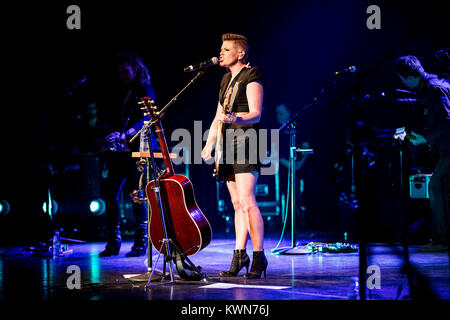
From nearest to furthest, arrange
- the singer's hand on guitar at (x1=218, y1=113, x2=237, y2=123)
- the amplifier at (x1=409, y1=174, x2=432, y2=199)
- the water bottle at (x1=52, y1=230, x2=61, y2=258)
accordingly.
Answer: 1. the singer's hand on guitar at (x1=218, y1=113, x2=237, y2=123)
2. the water bottle at (x1=52, y1=230, x2=61, y2=258)
3. the amplifier at (x1=409, y1=174, x2=432, y2=199)

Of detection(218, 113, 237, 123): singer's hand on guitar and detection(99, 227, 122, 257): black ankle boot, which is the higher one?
detection(218, 113, 237, 123): singer's hand on guitar

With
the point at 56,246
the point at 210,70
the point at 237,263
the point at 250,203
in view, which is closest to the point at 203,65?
the point at 250,203

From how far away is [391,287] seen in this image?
3230 mm

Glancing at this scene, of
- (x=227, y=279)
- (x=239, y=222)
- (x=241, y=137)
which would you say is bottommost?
(x=227, y=279)

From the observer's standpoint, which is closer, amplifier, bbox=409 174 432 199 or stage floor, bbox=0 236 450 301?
stage floor, bbox=0 236 450 301

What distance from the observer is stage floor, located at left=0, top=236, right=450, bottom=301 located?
305 centimetres

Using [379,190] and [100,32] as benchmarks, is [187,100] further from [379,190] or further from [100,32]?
[379,190]

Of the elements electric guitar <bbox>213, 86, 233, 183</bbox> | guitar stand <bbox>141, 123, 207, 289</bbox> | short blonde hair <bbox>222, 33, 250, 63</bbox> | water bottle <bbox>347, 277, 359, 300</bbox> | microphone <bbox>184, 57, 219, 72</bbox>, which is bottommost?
water bottle <bbox>347, 277, 359, 300</bbox>

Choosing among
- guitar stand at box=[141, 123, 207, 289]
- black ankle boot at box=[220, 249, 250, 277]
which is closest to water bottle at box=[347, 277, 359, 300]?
black ankle boot at box=[220, 249, 250, 277]

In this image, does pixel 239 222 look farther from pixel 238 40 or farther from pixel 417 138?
pixel 417 138

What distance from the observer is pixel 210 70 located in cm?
Answer: 869

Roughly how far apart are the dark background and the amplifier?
834mm

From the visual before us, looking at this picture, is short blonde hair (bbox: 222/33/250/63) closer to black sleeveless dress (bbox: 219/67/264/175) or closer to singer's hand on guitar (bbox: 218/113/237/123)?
black sleeveless dress (bbox: 219/67/264/175)

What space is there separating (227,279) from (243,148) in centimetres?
101
